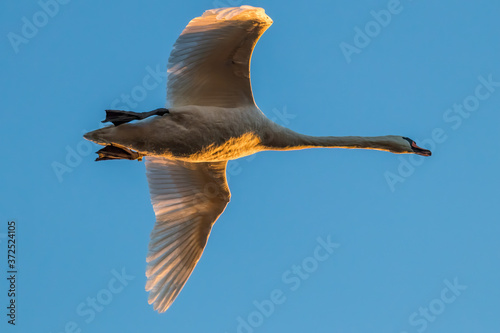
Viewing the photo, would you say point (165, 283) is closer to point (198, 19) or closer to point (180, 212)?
point (180, 212)


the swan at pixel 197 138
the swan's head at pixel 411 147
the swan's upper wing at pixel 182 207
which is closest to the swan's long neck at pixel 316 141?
the swan at pixel 197 138

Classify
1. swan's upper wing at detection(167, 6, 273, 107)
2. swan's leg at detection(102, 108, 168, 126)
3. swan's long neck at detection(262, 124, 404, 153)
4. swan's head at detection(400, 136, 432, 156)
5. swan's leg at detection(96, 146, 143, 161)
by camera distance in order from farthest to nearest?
swan's head at detection(400, 136, 432, 156), swan's long neck at detection(262, 124, 404, 153), swan's leg at detection(96, 146, 143, 161), swan's leg at detection(102, 108, 168, 126), swan's upper wing at detection(167, 6, 273, 107)

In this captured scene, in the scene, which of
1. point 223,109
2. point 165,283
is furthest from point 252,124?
point 165,283

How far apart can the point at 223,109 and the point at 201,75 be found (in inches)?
28.2

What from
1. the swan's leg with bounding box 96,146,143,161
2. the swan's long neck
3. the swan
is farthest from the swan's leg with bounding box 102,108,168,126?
the swan's long neck

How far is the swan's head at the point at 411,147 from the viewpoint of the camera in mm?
12094

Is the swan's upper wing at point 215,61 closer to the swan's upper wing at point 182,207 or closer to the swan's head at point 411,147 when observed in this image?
the swan's upper wing at point 182,207

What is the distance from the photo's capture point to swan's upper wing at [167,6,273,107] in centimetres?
1014

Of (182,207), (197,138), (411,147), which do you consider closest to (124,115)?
(197,138)

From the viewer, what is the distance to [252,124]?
432 inches

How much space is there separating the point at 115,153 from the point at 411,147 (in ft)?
17.4

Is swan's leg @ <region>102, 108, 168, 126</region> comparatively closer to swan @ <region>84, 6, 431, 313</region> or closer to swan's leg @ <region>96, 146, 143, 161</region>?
swan @ <region>84, 6, 431, 313</region>

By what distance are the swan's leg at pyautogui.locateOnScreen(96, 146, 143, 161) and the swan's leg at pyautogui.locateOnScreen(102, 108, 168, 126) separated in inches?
26.7

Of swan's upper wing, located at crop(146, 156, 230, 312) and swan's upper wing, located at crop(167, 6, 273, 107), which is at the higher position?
swan's upper wing, located at crop(167, 6, 273, 107)
